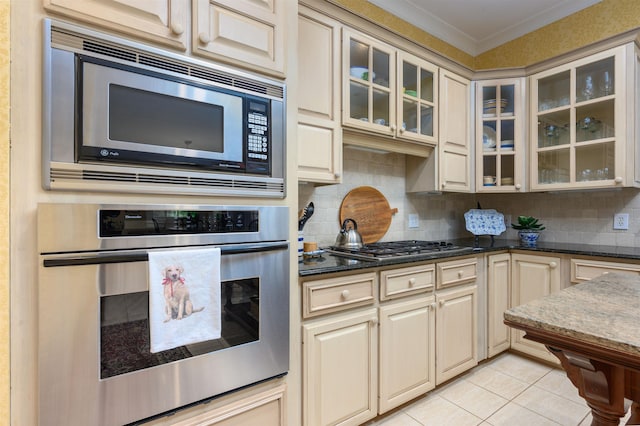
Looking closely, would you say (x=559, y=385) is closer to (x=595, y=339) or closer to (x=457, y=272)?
(x=457, y=272)

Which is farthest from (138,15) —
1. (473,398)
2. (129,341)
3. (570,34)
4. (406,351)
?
(570,34)

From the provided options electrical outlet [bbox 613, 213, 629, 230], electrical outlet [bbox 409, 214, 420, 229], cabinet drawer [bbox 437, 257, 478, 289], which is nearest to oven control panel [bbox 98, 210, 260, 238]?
cabinet drawer [bbox 437, 257, 478, 289]

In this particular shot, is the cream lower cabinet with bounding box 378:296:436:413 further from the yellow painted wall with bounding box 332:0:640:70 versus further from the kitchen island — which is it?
the yellow painted wall with bounding box 332:0:640:70

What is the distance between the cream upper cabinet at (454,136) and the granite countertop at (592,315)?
1.51m

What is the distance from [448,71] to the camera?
8.23 ft

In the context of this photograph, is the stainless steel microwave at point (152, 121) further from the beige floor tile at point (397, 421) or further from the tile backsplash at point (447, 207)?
the beige floor tile at point (397, 421)

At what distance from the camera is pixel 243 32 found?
1.22m

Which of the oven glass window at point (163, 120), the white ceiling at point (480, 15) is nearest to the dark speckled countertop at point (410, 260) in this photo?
the oven glass window at point (163, 120)

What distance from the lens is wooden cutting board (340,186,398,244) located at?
7.67 ft

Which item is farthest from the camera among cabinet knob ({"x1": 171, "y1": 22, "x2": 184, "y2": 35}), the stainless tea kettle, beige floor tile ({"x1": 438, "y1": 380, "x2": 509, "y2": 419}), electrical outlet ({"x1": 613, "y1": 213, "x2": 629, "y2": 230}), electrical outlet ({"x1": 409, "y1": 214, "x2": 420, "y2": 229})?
electrical outlet ({"x1": 409, "y1": 214, "x2": 420, "y2": 229})

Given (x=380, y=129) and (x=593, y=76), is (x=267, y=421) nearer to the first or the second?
(x=380, y=129)

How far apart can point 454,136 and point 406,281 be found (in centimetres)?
140

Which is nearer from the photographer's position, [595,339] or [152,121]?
[595,339]

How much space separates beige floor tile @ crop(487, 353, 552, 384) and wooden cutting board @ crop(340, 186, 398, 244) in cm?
131
